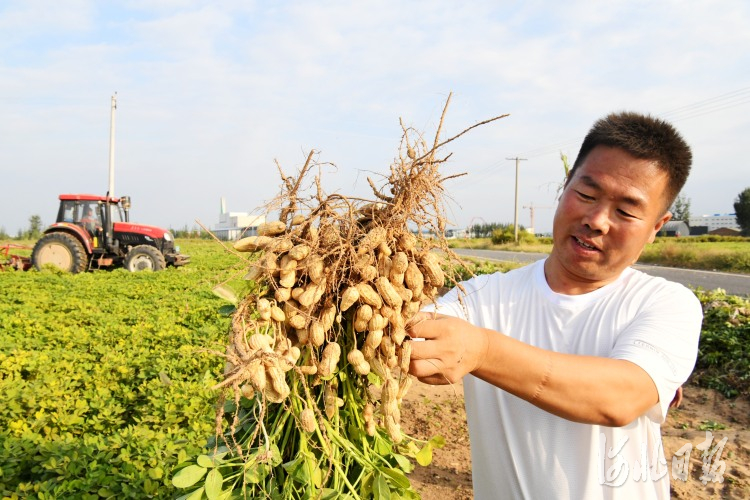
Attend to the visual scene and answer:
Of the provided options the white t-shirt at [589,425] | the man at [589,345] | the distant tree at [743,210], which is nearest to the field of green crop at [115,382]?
the man at [589,345]

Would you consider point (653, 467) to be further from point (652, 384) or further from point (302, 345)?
point (302, 345)

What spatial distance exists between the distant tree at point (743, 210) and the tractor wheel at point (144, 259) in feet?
175

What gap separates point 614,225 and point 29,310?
24.8 ft

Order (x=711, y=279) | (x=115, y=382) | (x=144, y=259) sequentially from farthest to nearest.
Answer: (x=711, y=279) < (x=144, y=259) < (x=115, y=382)

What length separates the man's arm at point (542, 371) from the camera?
136 centimetres

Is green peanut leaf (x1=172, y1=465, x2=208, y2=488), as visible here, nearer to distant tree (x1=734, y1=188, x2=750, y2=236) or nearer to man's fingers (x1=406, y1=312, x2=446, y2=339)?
man's fingers (x1=406, y1=312, x2=446, y2=339)

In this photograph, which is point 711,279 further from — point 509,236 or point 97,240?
point 509,236

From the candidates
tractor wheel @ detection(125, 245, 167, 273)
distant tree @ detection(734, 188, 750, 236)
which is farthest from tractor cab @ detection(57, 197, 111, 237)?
distant tree @ detection(734, 188, 750, 236)

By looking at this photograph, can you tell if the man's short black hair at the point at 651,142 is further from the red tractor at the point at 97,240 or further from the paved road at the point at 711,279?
the red tractor at the point at 97,240

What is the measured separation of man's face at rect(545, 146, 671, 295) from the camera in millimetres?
1604

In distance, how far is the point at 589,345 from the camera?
167cm

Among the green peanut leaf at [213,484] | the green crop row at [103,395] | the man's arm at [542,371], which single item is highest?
the man's arm at [542,371]

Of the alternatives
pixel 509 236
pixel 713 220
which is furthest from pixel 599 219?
pixel 713 220

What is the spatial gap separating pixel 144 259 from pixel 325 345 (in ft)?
46.4
